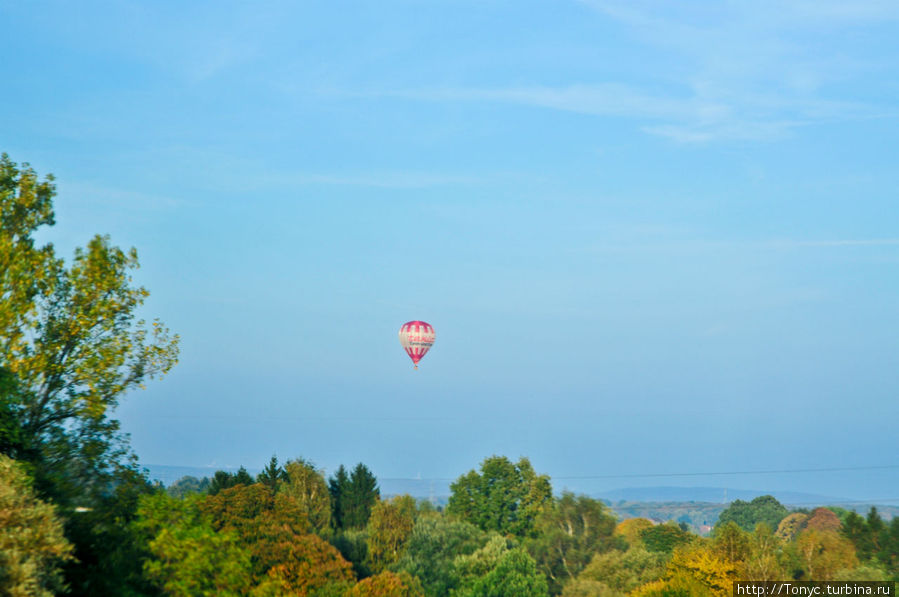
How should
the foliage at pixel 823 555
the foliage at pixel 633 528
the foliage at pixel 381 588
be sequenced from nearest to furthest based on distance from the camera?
the foliage at pixel 381 588 → the foliage at pixel 823 555 → the foliage at pixel 633 528

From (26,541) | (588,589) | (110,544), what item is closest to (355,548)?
(588,589)

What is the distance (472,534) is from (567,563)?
60.8 feet

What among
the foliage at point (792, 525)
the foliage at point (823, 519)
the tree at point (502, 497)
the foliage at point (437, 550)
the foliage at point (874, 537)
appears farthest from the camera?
the foliage at point (792, 525)

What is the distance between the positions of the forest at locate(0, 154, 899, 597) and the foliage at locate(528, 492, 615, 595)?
21 cm

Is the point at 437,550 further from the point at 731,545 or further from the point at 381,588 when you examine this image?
the point at 381,588

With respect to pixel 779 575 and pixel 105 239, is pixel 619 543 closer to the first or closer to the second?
pixel 779 575

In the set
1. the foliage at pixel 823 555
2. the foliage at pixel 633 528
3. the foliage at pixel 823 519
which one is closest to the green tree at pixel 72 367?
the foliage at pixel 823 555

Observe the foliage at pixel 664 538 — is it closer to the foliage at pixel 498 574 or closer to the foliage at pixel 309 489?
the foliage at pixel 498 574

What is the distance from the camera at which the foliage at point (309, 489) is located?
107 m

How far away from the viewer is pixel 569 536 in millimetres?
111438

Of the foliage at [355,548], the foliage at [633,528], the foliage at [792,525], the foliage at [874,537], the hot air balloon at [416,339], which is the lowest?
the foliage at [355,548]

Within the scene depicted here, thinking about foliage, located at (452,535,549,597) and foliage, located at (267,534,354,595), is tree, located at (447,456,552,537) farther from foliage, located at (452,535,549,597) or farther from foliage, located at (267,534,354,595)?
foliage, located at (267,534,354,595)

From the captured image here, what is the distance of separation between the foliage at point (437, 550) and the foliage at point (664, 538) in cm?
2920

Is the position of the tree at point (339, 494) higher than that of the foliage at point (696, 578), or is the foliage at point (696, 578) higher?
the tree at point (339, 494)
